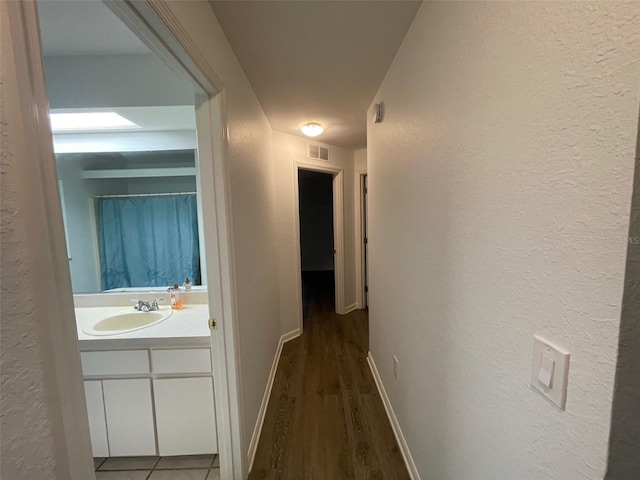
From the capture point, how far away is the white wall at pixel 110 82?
1534 millimetres

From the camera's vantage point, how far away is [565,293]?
516 millimetres

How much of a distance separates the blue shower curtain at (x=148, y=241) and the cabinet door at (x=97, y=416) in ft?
2.61

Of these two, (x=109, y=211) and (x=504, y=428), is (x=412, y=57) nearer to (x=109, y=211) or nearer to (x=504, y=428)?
(x=504, y=428)

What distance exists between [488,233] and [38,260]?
101 centimetres

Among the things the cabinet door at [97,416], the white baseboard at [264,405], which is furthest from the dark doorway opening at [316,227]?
the cabinet door at [97,416]

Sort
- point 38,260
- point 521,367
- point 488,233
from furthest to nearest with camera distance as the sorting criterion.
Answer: point 488,233 → point 521,367 → point 38,260

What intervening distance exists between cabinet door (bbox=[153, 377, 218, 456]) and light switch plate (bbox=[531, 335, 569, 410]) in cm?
152

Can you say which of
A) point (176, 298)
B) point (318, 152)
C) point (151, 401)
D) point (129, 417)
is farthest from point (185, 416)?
point (318, 152)

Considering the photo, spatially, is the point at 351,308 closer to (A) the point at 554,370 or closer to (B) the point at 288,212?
(B) the point at 288,212

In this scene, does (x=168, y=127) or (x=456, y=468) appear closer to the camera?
(x=456, y=468)

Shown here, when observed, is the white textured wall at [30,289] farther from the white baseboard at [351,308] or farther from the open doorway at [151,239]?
the white baseboard at [351,308]

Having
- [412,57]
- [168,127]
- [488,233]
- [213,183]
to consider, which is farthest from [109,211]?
[488,233]

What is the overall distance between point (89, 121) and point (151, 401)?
1.93 meters

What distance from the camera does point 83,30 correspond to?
1312mm
